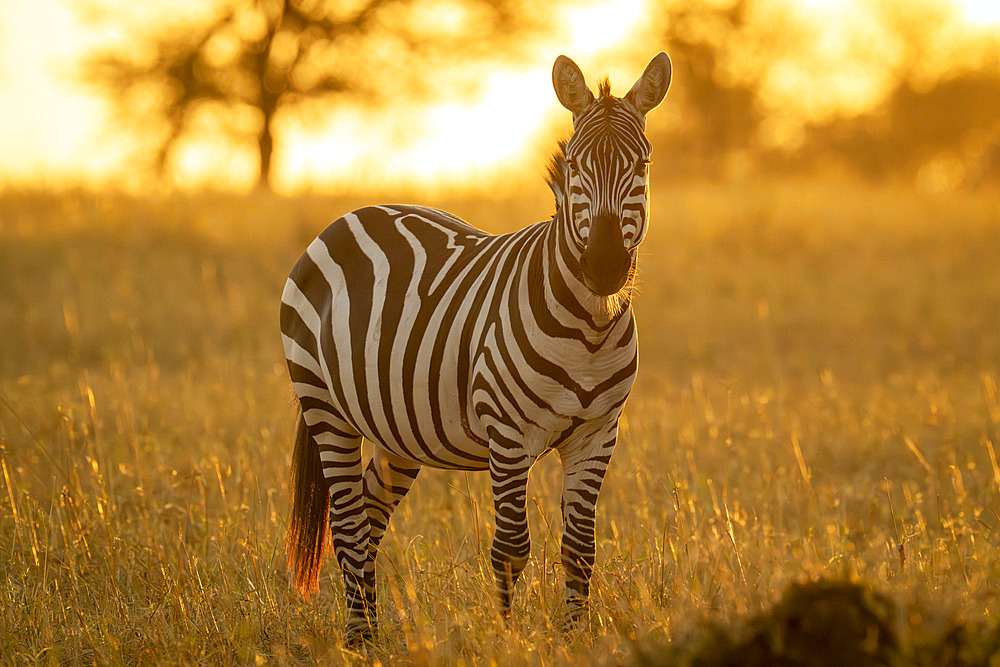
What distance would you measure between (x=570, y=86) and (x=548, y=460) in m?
3.31

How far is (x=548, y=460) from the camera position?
6.19 m

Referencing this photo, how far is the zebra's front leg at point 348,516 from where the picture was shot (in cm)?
388

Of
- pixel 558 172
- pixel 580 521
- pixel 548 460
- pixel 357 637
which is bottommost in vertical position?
pixel 357 637

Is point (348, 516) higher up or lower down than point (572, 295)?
lower down

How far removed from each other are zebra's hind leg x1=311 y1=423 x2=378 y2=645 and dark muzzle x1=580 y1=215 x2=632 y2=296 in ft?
4.92

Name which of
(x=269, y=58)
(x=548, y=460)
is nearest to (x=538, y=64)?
(x=269, y=58)

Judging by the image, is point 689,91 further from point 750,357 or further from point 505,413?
point 505,413

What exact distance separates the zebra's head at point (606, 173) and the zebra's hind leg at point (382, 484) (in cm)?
142

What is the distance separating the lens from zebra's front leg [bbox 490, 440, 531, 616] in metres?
3.24

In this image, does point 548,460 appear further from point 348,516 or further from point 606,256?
point 606,256

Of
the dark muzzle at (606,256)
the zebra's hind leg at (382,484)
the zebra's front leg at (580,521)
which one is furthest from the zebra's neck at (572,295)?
the zebra's hind leg at (382,484)

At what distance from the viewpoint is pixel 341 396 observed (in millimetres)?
3844

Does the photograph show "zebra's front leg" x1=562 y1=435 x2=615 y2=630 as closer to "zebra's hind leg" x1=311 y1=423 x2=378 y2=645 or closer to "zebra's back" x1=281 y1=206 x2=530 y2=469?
"zebra's back" x1=281 y1=206 x2=530 y2=469

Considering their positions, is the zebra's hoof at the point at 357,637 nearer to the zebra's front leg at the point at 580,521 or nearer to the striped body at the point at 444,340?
the striped body at the point at 444,340
